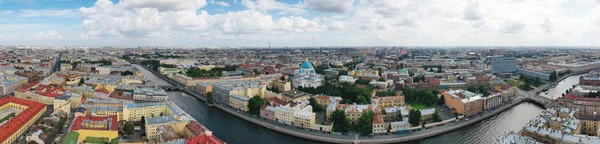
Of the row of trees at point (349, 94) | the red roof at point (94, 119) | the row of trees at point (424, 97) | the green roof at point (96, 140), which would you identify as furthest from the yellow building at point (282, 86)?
the green roof at point (96, 140)

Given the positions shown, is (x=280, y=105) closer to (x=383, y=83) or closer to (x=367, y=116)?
(x=367, y=116)

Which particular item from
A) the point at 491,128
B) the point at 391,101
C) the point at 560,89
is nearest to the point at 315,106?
the point at 391,101

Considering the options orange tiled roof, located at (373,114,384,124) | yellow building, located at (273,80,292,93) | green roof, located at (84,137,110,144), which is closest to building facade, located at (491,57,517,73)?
yellow building, located at (273,80,292,93)

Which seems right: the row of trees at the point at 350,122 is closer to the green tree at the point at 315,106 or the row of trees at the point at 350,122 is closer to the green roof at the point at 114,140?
the green tree at the point at 315,106

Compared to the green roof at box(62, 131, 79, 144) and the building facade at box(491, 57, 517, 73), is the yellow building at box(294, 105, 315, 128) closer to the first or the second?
the green roof at box(62, 131, 79, 144)

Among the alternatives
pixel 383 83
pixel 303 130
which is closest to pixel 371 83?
pixel 383 83
